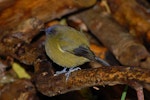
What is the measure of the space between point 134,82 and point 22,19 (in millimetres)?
1826

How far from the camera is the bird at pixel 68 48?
2504 millimetres

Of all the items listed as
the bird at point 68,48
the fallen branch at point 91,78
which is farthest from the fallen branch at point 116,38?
the fallen branch at point 91,78

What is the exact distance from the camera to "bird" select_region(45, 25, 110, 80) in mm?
2504

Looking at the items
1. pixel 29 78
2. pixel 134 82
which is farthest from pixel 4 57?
pixel 134 82

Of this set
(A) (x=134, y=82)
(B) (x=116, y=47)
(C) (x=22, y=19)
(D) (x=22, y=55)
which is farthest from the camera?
(C) (x=22, y=19)

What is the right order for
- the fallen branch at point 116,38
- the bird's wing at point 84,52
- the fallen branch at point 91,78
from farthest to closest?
the fallen branch at point 116,38, the bird's wing at point 84,52, the fallen branch at point 91,78

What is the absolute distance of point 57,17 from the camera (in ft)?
12.3

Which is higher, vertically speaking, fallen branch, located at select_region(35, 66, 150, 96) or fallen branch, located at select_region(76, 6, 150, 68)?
fallen branch, located at select_region(35, 66, 150, 96)

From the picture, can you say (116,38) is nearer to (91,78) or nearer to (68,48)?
(68,48)

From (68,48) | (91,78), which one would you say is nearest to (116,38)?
(68,48)

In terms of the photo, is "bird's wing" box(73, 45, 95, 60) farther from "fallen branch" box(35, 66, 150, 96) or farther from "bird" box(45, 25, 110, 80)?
"fallen branch" box(35, 66, 150, 96)

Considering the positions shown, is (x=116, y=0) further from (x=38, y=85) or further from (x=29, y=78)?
(x=38, y=85)

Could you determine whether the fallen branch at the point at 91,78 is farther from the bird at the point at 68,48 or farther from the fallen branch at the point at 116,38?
the fallen branch at the point at 116,38

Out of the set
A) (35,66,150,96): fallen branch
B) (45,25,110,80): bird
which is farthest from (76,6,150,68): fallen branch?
(35,66,150,96): fallen branch
